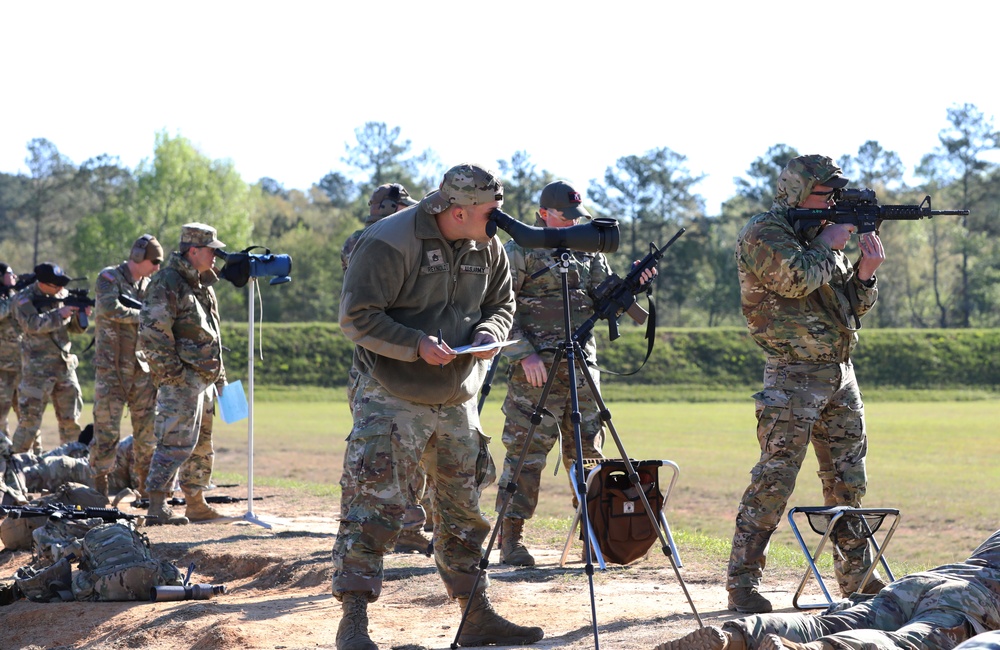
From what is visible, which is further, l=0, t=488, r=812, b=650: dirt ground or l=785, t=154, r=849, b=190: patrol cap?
l=785, t=154, r=849, b=190: patrol cap

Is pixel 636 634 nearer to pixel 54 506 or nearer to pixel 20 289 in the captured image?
pixel 54 506

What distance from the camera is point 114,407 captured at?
12.6 meters

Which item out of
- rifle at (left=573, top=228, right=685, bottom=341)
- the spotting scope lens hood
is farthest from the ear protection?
the spotting scope lens hood

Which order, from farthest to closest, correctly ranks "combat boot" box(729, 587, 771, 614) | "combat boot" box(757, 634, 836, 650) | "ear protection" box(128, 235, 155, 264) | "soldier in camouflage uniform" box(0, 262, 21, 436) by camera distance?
"soldier in camouflage uniform" box(0, 262, 21, 436) < "ear protection" box(128, 235, 155, 264) < "combat boot" box(729, 587, 771, 614) < "combat boot" box(757, 634, 836, 650)

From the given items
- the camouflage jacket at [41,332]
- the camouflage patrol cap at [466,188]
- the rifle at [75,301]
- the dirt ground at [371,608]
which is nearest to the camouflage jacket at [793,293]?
the dirt ground at [371,608]

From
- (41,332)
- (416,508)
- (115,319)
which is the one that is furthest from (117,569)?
(41,332)

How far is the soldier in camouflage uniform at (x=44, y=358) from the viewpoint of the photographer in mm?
14516

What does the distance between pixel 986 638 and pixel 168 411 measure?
802 centimetres

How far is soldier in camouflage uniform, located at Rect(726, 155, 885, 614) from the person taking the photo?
6.73 metres

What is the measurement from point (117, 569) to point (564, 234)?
13.0 feet

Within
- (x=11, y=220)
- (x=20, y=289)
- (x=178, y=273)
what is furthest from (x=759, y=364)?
(x=11, y=220)

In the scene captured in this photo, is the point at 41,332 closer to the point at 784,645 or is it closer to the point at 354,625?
the point at 354,625

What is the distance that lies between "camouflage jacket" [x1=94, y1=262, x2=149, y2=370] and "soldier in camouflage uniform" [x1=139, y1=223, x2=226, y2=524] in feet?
6.41

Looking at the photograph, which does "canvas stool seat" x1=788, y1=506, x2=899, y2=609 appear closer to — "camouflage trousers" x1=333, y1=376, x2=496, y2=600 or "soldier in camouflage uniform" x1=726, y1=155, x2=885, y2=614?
"soldier in camouflage uniform" x1=726, y1=155, x2=885, y2=614
